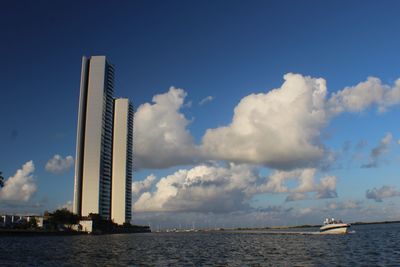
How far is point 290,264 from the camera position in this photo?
7488 centimetres

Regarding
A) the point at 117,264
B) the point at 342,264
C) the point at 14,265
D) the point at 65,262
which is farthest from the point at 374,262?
the point at 14,265

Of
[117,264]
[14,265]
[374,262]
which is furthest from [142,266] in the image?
[374,262]

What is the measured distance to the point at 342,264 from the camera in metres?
74.9

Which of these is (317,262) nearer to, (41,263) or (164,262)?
(164,262)

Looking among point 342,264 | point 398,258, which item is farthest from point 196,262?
point 398,258

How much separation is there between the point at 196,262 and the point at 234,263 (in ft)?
22.0

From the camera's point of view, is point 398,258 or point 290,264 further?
point 398,258

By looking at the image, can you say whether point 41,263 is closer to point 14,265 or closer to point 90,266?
point 14,265

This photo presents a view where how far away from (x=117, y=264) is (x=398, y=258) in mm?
49444

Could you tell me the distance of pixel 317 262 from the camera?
7750 centimetres

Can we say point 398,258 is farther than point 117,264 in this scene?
Yes

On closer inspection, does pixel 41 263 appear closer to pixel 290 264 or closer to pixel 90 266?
pixel 90 266

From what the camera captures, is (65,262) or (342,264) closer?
(342,264)

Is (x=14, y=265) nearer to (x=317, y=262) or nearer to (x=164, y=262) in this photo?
(x=164, y=262)
